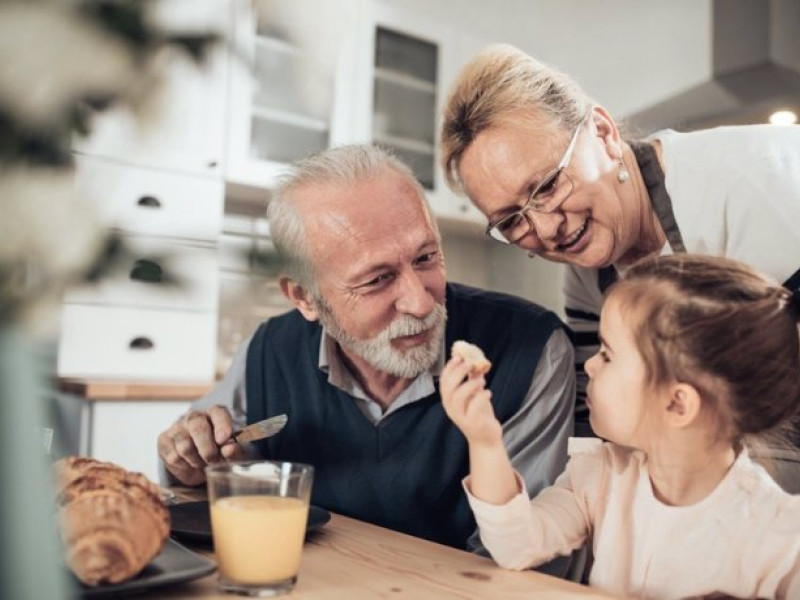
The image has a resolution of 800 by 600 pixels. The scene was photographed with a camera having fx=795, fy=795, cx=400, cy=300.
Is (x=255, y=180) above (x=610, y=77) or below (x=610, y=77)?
below

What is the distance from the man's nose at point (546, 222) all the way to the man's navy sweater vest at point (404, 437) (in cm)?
17

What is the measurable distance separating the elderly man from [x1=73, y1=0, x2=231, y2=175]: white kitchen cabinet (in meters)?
0.98

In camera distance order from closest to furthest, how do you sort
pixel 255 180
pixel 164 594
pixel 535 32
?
pixel 164 594 < pixel 255 180 < pixel 535 32

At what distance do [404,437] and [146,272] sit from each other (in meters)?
1.09

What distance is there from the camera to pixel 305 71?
0.75 ft

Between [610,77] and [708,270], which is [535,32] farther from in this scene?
[708,270]

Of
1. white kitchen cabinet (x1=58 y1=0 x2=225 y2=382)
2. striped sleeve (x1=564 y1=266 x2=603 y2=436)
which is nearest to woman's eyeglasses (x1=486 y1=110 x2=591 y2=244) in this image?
striped sleeve (x1=564 y1=266 x2=603 y2=436)

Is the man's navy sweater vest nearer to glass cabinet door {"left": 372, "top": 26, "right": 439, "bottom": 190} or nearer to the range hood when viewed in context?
the range hood

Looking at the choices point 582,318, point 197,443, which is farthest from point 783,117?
point 197,443

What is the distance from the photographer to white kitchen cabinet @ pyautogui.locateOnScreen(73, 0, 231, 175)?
227mm

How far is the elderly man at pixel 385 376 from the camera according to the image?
1.28 m

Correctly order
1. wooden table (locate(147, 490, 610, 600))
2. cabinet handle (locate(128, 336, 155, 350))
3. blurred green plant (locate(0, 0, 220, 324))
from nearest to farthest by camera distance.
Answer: blurred green plant (locate(0, 0, 220, 324)), wooden table (locate(147, 490, 610, 600)), cabinet handle (locate(128, 336, 155, 350))

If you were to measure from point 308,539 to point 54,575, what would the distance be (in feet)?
2.49

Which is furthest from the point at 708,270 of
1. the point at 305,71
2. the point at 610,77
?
the point at 610,77
